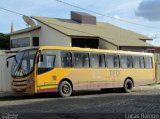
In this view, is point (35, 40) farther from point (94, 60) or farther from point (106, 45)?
point (94, 60)

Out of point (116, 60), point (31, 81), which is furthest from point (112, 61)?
point (31, 81)

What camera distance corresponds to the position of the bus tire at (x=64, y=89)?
22453mm

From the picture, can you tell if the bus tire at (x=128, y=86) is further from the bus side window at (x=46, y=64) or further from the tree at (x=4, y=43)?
the tree at (x=4, y=43)

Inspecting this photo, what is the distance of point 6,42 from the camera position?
76000 millimetres

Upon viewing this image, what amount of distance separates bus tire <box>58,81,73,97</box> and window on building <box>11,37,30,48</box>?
2459 centimetres

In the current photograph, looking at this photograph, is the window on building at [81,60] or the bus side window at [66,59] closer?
the bus side window at [66,59]

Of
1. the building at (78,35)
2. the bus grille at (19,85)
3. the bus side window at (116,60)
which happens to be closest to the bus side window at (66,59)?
the bus grille at (19,85)

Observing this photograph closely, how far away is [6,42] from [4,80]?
173 feet

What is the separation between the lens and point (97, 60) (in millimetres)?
25234

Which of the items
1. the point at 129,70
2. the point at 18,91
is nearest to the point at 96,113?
the point at 18,91

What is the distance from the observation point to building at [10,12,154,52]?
40.4m

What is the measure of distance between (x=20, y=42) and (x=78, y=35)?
1178 cm

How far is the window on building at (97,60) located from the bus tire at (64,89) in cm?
264

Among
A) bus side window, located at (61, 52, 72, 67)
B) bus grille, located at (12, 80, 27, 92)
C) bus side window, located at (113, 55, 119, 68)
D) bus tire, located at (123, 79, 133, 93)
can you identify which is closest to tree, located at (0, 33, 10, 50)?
bus tire, located at (123, 79, 133, 93)
